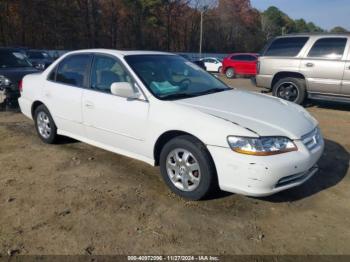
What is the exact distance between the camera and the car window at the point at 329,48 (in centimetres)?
833

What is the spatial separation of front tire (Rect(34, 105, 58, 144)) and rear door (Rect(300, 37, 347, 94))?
6320 mm

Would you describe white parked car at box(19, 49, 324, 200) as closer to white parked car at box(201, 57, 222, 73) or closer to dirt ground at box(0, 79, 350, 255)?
dirt ground at box(0, 79, 350, 255)

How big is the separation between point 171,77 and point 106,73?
2.85 ft

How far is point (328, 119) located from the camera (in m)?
7.85

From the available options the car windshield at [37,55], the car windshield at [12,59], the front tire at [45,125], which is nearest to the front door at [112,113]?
the front tire at [45,125]

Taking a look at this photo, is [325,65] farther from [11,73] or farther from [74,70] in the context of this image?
[11,73]

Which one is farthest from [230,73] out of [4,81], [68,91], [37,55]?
[68,91]

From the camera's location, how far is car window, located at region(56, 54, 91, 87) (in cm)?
487

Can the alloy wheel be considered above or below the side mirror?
below

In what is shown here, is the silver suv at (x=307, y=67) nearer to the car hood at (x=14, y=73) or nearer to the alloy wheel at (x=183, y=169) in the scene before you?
the alloy wheel at (x=183, y=169)

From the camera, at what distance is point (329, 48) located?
8.48 metres

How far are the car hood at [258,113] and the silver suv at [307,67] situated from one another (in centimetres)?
465

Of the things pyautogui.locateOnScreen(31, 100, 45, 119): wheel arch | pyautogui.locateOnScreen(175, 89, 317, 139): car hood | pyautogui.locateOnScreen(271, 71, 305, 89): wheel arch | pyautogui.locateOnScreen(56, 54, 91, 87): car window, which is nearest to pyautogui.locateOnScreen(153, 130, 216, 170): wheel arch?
pyautogui.locateOnScreen(175, 89, 317, 139): car hood

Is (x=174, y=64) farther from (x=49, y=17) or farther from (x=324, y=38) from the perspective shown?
(x=49, y=17)
